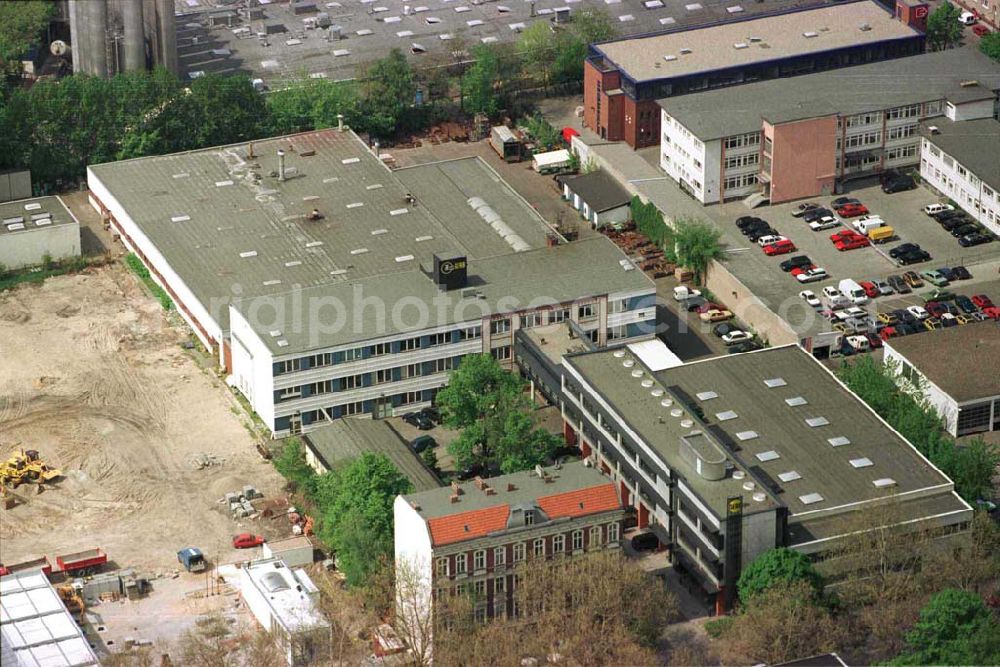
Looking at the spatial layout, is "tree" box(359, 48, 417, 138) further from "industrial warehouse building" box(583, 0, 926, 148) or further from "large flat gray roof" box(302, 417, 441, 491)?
"large flat gray roof" box(302, 417, 441, 491)

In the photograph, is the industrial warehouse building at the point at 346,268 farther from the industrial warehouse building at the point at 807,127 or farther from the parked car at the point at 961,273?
the parked car at the point at 961,273

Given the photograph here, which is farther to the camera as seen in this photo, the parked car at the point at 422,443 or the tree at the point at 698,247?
the tree at the point at 698,247

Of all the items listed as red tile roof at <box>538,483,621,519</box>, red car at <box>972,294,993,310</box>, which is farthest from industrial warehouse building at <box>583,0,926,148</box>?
red tile roof at <box>538,483,621,519</box>

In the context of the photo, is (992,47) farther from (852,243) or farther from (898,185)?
(852,243)

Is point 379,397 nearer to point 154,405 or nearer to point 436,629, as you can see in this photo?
point 154,405

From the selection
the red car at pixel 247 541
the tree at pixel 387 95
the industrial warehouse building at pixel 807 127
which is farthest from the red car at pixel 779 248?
the red car at pixel 247 541

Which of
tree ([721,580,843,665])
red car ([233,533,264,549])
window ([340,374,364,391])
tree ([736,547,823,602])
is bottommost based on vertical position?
red car ([233,533,264,549])

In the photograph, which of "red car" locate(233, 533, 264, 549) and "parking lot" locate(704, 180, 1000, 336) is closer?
"red car" locate(233, 533, 264, 549)
